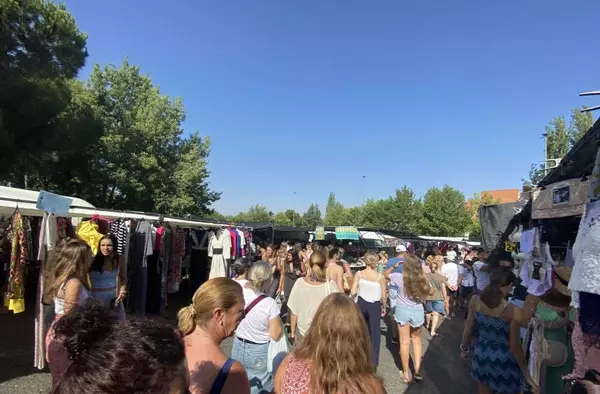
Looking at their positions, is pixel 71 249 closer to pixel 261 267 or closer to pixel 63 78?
pixel 261 267

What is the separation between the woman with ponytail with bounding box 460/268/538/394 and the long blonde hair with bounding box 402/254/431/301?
4.38ft

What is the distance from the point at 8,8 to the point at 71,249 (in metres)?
9.09

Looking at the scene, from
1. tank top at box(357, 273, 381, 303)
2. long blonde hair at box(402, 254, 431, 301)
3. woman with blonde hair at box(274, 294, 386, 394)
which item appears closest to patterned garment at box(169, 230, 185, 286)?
tank top at box(357, 273, 381, 303)

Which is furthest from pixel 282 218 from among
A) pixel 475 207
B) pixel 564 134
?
pixel 564 134

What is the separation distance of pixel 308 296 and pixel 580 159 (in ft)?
9.53

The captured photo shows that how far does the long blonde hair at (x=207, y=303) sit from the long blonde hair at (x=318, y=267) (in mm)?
2262

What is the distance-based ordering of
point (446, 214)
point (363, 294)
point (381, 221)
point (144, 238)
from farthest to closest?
1. point (381, 221)
2. point (446, 214)
3. point (144, 238)
4. point (363, 294)

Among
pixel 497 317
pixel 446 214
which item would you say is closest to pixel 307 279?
pixel 497 317

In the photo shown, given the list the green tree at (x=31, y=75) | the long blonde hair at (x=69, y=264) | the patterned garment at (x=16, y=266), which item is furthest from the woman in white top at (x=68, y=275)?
the green tree at (x=31, y=75)

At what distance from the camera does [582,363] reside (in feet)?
7.09

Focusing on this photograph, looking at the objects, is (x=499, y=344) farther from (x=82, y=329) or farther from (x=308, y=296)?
(x=82, y=329)

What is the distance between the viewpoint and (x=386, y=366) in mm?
5652

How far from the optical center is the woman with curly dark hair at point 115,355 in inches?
33.7

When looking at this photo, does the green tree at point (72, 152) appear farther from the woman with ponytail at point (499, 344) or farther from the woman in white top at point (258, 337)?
the woman with ponytail at point (499, 344)
